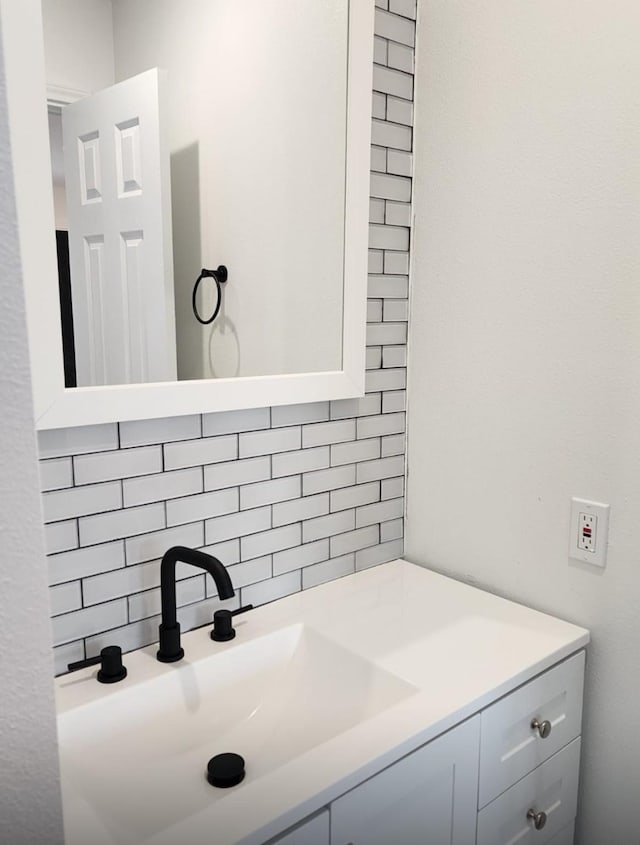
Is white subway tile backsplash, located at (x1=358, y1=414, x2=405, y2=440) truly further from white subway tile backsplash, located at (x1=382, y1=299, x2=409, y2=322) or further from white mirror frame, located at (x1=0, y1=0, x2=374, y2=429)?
white subway tile backsplash, located at (x1=382, y1=299, x2=409, y2=322)

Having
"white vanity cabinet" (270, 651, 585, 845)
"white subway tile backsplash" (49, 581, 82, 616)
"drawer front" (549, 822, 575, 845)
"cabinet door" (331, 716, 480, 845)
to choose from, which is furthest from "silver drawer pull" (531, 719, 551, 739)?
"white subway tile backsplash" (49, 581, 82, 616)

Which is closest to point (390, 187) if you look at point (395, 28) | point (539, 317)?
point (395, 28)

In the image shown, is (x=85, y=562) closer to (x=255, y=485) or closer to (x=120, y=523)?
(x=120, y=523)

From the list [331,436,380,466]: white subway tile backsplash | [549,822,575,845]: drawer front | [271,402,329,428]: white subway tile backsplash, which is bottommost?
[549,822,575,845]: drawer front

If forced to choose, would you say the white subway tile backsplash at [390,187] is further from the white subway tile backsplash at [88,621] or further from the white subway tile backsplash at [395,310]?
the white subway tile backsplash at [88,621]

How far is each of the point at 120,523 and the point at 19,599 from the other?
2.41 feet

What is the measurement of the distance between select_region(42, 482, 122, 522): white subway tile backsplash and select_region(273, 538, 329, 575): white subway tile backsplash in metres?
0.39

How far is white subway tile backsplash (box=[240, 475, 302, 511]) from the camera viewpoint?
1294 mm

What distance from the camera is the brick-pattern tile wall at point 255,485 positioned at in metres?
1.08

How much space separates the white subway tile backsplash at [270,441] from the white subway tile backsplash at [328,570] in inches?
10.9

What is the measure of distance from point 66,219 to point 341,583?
91 cm

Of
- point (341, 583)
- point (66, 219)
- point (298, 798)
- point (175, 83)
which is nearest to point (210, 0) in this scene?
point (175, 83)

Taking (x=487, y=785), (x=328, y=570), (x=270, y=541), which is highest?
(x=270, y=541)

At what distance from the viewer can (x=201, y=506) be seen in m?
1.22
